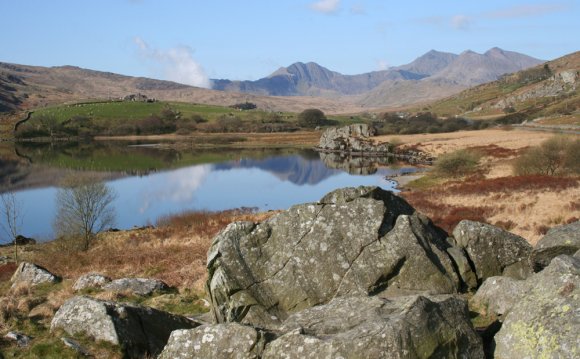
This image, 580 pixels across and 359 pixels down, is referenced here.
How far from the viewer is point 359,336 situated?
8.92 metres

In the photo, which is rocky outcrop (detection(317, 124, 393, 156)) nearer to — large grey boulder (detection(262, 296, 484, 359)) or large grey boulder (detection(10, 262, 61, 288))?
large grey boulder (detection(10, 262, 61, 288))

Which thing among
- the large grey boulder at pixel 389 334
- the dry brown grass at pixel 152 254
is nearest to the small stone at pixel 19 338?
the dry brown grass at pixel 152 254

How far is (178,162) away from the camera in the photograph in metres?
135

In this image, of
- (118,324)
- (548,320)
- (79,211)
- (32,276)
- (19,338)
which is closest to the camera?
(548,320)

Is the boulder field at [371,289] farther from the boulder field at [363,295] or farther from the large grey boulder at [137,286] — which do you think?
the large grey boulder at [137,286]

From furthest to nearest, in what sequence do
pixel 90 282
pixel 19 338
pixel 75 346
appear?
pixel 90 282 < pixel 19 338 < pixel 75 346

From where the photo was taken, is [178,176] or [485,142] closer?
[178,176]

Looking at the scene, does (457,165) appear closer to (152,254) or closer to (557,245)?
(152,254)

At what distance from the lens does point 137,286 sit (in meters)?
21.3

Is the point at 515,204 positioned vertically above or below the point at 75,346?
below

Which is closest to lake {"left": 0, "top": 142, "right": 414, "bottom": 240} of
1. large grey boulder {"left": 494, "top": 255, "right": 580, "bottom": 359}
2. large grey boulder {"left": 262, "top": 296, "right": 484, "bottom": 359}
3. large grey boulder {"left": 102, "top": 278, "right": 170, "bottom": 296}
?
large grey boulder {"left": 102, "top": 278, "right": 170, "bottom": 296}

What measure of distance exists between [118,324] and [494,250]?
12.8 meters

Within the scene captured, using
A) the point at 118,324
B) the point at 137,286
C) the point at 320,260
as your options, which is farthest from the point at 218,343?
the point at 137,286

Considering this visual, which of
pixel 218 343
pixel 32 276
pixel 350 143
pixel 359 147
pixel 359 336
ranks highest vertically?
pixel 359 336
